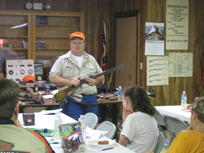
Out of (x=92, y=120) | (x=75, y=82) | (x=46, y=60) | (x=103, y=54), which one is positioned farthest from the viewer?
(x=103, y=54)

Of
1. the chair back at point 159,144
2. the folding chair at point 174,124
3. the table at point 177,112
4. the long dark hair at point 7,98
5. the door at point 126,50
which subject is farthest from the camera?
the door at point 126,50

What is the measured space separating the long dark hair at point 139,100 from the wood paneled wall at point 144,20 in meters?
2.75

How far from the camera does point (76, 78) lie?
3133 mm

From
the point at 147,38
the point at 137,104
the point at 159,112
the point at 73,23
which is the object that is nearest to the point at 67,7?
the point at 73,23

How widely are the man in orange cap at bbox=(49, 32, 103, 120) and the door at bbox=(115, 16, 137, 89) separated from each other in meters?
2.11

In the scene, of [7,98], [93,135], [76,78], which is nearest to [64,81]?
[76,78]

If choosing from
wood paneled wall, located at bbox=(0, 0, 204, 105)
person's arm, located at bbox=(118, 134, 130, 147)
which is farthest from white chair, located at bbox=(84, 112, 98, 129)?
wood paneled wall, located at bbox=(0, 0, 204, 105)

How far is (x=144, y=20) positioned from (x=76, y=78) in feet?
7.67

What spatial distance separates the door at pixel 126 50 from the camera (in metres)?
5.39

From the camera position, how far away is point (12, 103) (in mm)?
1276

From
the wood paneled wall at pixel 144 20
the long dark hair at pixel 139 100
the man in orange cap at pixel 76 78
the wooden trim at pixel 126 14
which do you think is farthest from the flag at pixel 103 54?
the long dark hair at pixel 139 100

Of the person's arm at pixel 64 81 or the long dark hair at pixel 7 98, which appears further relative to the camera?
the person's arm at pixel 64 81

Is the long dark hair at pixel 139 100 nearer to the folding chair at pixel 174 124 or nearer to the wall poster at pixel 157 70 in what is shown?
the folding chair at pixel 174 124

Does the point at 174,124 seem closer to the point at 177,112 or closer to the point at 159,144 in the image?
the point at 177,112
